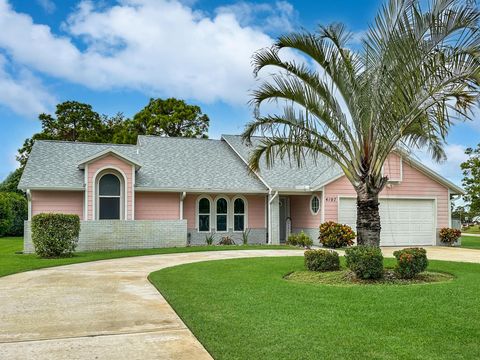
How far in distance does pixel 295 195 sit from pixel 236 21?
1024 centimetres

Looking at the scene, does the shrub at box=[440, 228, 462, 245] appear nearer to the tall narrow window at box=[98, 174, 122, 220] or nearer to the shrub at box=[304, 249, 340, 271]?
the shrub at box=[304, 249, 340, 271]

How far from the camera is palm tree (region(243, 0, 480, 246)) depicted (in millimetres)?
8633

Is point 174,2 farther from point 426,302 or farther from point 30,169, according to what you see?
point 426,302

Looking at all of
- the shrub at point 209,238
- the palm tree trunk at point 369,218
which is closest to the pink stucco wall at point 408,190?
the shrub at point 209,238

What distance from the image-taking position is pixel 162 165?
23031mm

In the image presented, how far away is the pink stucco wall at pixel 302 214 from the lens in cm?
2177

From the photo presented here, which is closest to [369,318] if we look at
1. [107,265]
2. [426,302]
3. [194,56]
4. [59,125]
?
[426,302]

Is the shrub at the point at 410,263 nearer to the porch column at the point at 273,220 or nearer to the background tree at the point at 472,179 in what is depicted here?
the porch column at the point at 273,220

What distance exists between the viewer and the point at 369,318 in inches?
266

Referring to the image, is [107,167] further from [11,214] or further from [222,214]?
[11,214]

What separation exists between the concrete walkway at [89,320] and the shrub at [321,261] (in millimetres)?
3995

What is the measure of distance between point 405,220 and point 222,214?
28.8ft

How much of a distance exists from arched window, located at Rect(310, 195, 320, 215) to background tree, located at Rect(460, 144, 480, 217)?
1407cm

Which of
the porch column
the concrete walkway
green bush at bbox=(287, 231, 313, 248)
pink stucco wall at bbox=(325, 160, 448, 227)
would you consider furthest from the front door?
the concrete walkway
